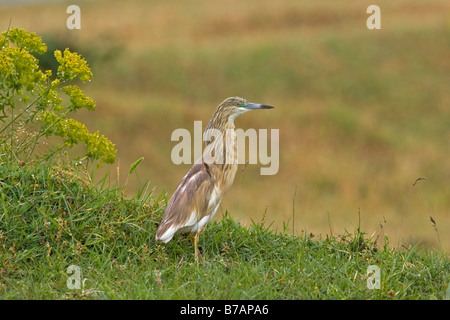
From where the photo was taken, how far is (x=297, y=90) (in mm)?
29562

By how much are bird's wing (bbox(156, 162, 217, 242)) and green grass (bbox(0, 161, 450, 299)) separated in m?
0.29

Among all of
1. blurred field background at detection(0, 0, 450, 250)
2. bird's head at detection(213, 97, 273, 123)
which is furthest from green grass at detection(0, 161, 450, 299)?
blurred field background at detection(0, 0, 450, 250)

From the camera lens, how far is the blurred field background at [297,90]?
2208cm

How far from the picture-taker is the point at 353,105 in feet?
93.6

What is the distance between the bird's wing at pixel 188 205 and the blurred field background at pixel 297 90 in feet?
34.4

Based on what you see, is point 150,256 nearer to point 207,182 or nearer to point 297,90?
point 207,182

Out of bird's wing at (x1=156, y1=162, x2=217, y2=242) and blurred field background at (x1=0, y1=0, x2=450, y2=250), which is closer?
bird's wing at (x1=156, y1=162, x2=217, y2=242)

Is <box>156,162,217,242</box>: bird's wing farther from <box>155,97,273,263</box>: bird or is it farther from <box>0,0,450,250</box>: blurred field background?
<box>0,0,450,250</box>: blurred field background

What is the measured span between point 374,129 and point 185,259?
19579 millimetres

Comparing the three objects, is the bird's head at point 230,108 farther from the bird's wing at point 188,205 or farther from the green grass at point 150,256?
the green grass at point 150,256

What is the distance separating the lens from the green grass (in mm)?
6754

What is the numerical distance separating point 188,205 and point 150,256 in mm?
654

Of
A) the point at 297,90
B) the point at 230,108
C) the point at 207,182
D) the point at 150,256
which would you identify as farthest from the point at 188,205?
the point at 297,90
